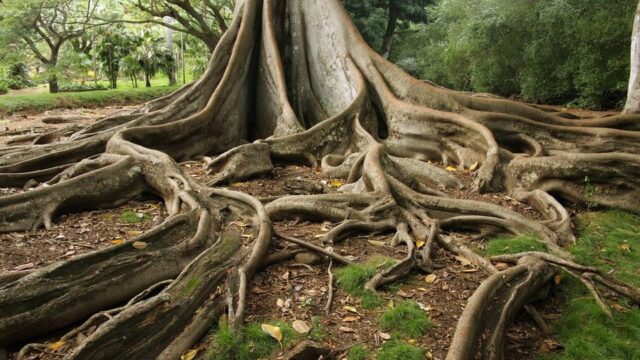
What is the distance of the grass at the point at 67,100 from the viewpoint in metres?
14.0

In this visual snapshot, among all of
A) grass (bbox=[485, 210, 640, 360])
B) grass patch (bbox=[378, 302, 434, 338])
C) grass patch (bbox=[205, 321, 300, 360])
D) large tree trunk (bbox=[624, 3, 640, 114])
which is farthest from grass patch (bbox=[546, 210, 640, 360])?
large tree trunk (bbox=[624, 3, 640, 114])

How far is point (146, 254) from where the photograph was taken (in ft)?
12.4

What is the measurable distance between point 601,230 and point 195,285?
14.0 ft

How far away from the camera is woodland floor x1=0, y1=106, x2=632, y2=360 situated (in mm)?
3461

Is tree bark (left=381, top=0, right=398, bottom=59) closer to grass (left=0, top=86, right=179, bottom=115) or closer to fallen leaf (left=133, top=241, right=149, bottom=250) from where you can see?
grass (left=0, top=86, right=179, bottom=115)

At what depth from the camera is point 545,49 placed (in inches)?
481

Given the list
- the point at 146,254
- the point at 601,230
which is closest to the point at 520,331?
the point at 601,230

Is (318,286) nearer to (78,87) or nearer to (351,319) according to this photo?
(351,319)

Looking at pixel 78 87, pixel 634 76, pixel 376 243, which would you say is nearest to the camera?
pixel 376 243

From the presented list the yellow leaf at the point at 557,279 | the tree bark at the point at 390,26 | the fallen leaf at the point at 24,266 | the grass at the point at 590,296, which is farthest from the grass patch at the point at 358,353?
the tree bark at the point at 390,26

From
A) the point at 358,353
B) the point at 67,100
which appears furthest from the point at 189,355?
the point at 67,100

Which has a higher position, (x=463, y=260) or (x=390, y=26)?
(x=390, y=26)

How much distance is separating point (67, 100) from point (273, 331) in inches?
599

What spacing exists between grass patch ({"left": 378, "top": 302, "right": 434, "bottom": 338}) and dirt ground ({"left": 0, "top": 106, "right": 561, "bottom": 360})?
0.18ft
